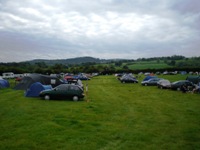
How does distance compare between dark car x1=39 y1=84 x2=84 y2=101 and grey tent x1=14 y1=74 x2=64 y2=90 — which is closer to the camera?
dark car x1=39 y1=84 x2=84 y2=101

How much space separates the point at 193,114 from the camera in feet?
56.8

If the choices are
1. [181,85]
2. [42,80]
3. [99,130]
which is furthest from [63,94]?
[181,85]

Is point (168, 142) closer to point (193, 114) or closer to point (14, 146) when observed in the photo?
point (14, 146)

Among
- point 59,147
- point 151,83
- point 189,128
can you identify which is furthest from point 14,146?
point 151,83

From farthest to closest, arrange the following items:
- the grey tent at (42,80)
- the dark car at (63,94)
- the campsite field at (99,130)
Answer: the grey tent at (42,80)
the dark car at (63,94)
the campsite field at (99,130)

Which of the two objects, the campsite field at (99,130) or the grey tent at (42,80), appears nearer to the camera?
the campsite field at (99,130)

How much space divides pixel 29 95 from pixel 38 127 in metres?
14.9

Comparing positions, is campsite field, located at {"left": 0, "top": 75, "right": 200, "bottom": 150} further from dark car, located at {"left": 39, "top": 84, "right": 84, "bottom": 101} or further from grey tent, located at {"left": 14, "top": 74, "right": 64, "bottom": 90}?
grey tent, located at {"left": 14, "top": 74, "right": 64, "bottom": 90}

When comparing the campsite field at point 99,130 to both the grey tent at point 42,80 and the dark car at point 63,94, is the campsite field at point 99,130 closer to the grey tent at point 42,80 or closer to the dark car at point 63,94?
the dark car at point 63,94

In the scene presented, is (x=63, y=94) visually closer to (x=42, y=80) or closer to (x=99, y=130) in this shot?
(x=42, y=80)

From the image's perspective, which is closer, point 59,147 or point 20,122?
point 59,147

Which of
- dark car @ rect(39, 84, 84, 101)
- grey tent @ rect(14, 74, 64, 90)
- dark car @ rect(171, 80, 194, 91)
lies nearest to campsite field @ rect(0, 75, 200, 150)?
dark car @ rect(39, 84, 84, 101)

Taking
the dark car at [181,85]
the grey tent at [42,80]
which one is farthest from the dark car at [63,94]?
the dark car at [181,85]

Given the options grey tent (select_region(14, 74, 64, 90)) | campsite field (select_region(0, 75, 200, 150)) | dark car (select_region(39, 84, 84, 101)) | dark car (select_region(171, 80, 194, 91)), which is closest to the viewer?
campsite field (select_region(0, 75, 200, 150))
